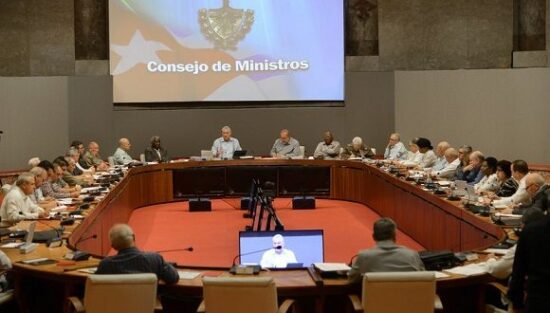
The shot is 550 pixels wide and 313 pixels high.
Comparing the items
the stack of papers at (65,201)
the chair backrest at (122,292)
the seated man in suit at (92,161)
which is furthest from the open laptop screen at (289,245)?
the seated man in suit at (92,161)

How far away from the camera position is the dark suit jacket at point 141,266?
478 cm

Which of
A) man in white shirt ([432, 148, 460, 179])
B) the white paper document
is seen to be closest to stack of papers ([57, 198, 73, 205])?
the white paper document

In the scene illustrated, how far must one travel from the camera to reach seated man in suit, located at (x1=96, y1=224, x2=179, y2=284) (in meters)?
4.79

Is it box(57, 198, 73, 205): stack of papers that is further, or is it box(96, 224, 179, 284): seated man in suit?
box(57, 198, 73, 205): stack of papers

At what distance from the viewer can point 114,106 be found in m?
16.0

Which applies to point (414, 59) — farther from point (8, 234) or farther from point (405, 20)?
point (8, 234)

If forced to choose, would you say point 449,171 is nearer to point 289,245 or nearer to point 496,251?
point 289,245

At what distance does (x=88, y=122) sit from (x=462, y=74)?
789 centimetres

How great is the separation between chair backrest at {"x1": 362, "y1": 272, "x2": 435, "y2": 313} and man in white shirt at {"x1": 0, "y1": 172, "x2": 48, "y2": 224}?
178 inches

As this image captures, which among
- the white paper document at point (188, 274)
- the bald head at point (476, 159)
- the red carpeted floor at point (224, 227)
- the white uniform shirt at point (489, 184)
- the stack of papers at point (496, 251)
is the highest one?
the bald head at point (476, 159)

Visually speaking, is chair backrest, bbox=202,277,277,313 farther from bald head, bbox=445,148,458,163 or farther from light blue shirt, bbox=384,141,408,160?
light blue shirt, bbox=384,141,408,160

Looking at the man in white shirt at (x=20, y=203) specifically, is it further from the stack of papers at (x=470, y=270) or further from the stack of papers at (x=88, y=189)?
the stack of papers at (x=470, y=270)

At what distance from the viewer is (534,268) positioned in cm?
407

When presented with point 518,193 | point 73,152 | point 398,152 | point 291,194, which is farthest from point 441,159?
point 73,152
